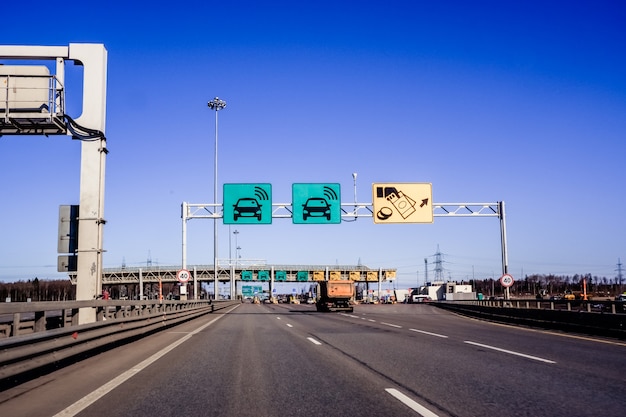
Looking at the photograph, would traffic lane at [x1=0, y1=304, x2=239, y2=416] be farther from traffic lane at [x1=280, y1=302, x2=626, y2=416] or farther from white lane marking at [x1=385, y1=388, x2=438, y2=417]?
traffic lane at [x1=280, y1=302, x2=626, y2=416]

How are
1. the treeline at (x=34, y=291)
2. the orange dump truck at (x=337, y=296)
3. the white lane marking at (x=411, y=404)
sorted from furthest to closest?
the treeline at (x=34, y=291) → the orange dump truck at (x=337, y=296) → the white lane marking at (x=411, y=404)

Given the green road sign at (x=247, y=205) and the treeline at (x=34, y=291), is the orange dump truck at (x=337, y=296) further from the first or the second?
the treeline at (x=34, y=291)

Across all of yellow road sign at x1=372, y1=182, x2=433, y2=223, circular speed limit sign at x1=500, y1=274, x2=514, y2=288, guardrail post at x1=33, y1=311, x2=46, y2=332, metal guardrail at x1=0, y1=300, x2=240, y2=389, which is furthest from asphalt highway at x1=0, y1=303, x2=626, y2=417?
yellow road sign at x1=372, y1=182, x2=433, y2=223

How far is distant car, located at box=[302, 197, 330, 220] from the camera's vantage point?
35.0 metres

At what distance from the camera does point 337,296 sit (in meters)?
52.1

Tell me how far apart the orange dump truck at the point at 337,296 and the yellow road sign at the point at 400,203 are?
60.5 ft

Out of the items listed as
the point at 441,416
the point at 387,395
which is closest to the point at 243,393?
the point at 387,395

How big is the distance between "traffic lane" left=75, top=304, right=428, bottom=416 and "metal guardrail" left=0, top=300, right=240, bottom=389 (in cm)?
146

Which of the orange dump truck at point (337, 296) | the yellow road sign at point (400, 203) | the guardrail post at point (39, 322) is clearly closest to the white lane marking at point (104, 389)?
the guardrail post at point (39, 322)

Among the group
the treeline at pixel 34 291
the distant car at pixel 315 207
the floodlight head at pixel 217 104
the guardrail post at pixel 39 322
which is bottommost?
the treeline at pixel 34 291

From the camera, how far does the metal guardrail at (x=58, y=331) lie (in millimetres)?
8203

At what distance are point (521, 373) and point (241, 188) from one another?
27.0m

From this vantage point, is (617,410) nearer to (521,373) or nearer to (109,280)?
(521,373)

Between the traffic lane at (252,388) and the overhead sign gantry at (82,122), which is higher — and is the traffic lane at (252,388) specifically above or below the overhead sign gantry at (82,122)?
below
